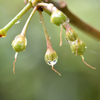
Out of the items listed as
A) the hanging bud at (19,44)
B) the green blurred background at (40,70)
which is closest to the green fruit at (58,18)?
the hanging bud at (19,44)

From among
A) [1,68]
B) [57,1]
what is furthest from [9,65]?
[57,1]

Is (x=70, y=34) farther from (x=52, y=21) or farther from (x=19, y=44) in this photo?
(x=19, y=44)

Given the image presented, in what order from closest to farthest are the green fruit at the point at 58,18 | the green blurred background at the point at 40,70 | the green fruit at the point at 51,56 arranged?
1. the green fruit at the point at 58,18
2. the green fruit at the point at 51,56
3. the green blurred background at the point at 40,70

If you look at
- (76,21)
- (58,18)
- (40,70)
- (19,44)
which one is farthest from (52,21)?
(40,70)

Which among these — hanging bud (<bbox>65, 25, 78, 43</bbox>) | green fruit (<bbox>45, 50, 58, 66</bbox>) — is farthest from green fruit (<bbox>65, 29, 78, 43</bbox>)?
green fruit (<bbox>45, 50, 58, 66</bbox>)

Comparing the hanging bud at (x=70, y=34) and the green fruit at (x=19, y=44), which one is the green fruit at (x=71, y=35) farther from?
the green fruit at (x=19, y=44)

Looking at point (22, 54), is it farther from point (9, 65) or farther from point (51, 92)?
point (51, 92)

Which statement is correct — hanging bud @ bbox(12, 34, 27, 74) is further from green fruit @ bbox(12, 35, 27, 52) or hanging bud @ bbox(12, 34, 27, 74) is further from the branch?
the branch

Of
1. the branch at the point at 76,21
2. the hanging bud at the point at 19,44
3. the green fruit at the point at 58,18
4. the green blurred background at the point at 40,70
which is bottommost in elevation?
the green blurred background at the point at 40,70
